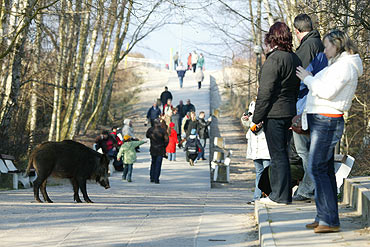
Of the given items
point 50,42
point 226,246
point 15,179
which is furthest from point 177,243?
point 50,42

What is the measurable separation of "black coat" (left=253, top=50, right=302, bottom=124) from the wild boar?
4491mm

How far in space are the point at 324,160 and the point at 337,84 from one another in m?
0.75

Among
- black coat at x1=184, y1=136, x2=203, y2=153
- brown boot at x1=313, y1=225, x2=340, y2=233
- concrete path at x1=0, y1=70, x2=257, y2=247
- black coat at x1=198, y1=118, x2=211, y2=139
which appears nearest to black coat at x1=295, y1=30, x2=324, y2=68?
concrete path at x1=0, y1=70, x2=257, y2=247

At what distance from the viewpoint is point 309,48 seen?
26.7ft

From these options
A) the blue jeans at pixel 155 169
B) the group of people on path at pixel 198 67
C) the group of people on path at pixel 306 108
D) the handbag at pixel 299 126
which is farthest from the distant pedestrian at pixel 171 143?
the group of people on path at pixel 198 67

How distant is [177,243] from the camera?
660cm

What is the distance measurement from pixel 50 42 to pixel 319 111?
23358 mm

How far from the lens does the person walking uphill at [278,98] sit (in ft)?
24.3

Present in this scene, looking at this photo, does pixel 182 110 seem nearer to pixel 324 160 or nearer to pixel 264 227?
pixel 264 227

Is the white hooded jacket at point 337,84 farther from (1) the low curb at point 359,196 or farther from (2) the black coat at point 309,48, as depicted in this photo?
(2) the black coat at point 309,48

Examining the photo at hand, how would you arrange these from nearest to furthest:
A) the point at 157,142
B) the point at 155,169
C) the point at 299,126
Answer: the point at 299,126 < the point at 157,142 < the point at 155,169

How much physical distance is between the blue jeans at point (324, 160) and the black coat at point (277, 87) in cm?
115

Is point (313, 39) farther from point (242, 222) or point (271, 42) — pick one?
point (242, 222)

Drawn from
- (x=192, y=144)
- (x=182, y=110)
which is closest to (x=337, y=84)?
(x=192, y=144)
